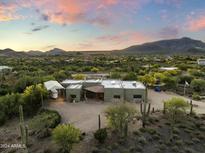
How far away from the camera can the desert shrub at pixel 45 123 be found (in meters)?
24.5

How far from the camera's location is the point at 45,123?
25828 mm

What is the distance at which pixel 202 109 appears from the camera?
32.1 m

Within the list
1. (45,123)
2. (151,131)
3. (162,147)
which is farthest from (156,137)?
(45,123)

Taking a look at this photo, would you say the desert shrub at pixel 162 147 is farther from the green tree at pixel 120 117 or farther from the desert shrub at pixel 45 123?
the desert shrub at pixel 45 123

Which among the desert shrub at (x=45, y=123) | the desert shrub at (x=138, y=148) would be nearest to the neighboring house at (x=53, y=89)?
the desert shrub at (x=45, y=123)

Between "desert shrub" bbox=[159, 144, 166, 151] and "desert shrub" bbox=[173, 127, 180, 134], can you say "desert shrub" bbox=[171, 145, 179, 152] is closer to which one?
"desert shrub" bbox=[159, 144, 166, 151]

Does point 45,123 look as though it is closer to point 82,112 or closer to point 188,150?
point 82,112

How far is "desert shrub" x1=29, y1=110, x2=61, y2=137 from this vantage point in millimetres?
24456

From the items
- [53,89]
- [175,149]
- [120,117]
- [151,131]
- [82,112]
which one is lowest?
[175,149]

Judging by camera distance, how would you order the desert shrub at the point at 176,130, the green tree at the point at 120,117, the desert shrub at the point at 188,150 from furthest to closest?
the desert shrub at the point at 176,130 → the green tree at the point at 120,117 → the desert shrub at the point at 188,150

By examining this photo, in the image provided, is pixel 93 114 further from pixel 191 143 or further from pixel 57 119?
pixel 191 143

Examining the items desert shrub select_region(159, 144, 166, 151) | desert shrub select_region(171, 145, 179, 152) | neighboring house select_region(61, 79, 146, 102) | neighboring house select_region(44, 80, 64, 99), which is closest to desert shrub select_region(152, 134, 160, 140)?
desert shrub select_region(159, 144, 166, 151)

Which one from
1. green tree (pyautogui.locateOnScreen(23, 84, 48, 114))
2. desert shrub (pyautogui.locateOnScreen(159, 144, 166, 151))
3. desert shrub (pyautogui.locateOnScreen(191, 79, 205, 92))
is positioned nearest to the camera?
desert shrub (pyautogui.locateOnScreen(159, 144, 166, 151))

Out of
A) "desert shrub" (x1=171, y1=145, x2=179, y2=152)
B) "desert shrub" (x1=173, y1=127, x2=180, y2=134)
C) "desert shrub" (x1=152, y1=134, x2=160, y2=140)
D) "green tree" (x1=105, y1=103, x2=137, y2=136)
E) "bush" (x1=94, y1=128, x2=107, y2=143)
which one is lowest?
"desert shrub" (x1=171, y1=145, x2=179, y2=152)
